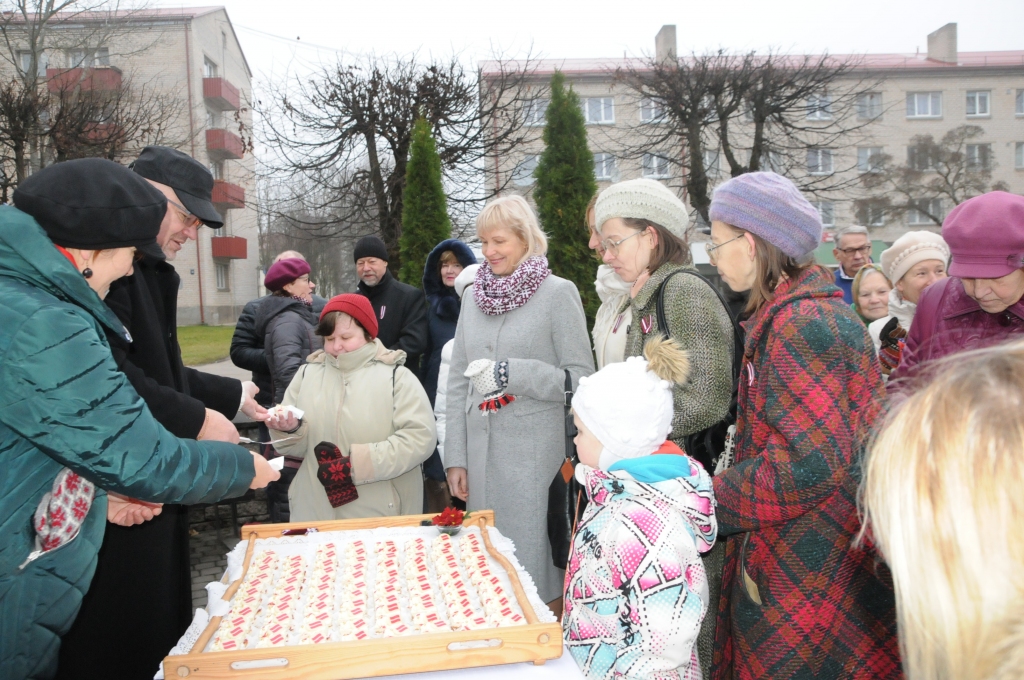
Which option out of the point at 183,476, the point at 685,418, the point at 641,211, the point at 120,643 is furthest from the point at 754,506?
the point at 120,643

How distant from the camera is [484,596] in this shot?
6.36ft

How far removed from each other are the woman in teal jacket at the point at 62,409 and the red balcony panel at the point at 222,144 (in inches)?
1028

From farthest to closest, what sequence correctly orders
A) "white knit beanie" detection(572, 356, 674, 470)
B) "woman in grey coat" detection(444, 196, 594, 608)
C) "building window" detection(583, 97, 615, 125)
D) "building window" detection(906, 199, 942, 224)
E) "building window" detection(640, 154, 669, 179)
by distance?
"building window" detection(583, 97, 615, 125)
"building window" detection(906, 199, 942, 224)
"building window" detection(640, 154, 669, 179)
"woman in grey coat" detection(444, 196, 594, 608)
"white knit beanie" detection(572, 356, 674, 470)

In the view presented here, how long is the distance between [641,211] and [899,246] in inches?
85.9

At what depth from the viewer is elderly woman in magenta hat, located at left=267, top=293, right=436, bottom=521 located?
3242 millimetres

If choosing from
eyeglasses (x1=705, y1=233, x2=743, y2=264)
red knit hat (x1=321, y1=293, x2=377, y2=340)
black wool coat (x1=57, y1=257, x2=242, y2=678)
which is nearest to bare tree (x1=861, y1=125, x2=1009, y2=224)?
red knit hat (x1=321, y1=293, x2=377, y2=340)

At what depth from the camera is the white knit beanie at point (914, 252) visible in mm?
3891

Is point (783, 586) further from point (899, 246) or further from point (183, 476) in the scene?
point (899, 246)

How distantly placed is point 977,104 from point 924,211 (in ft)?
36.7

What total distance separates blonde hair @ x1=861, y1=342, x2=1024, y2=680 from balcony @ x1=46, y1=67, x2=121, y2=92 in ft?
33.9

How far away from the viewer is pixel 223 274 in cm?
3014

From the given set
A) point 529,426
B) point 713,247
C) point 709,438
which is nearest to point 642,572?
point 709,438

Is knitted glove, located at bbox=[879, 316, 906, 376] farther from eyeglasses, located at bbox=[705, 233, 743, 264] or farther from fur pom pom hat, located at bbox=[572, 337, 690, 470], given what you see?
fur pom pom hat, located at bbox=[572, 337, 690, 470]

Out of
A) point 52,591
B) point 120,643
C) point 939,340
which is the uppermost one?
point 939,340
